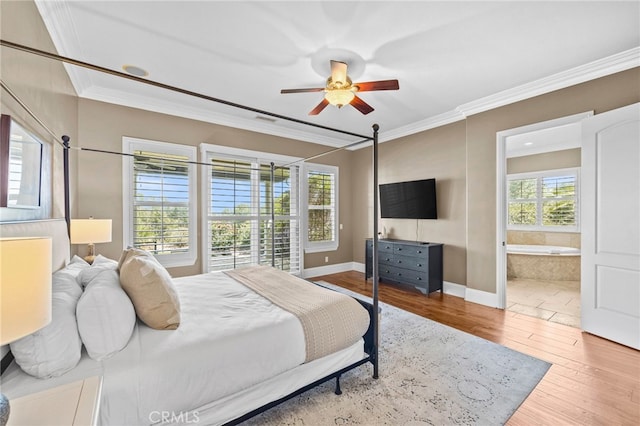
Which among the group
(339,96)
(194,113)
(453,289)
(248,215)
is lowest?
(453,289)

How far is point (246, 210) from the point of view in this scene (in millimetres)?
4488

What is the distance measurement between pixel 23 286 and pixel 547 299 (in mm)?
5466

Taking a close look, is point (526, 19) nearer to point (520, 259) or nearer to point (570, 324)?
point (570, 324)

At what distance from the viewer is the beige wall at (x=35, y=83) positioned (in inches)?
60.4

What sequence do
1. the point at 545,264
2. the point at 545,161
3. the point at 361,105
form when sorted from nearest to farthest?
the point at 361,105 < the point at 545,264 < the point at 545,161

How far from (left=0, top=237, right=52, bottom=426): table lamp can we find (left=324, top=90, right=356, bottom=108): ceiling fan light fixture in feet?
8.18

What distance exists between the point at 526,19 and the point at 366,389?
3183 mm

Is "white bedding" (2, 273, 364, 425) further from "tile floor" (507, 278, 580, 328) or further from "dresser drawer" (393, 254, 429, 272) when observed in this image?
"tile floor" (507, 278, 580, 328)

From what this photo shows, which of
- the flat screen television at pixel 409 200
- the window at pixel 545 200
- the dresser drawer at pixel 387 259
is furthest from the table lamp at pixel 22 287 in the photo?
the window at pixel 545 200

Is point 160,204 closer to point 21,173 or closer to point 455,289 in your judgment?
point 21,173

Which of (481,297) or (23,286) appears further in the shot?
(481,297)

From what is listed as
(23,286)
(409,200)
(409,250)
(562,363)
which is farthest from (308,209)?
(23,286)

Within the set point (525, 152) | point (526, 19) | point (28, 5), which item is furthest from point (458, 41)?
point (525, 152)

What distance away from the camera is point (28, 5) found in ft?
5.94
